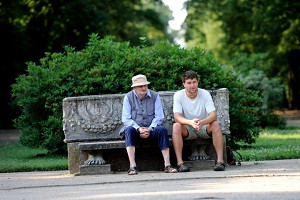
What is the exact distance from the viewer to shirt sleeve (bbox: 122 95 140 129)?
1104 cm

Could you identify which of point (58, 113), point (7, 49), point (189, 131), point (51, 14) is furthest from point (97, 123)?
point (51, 14)

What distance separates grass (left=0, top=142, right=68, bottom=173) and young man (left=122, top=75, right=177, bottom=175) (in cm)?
230

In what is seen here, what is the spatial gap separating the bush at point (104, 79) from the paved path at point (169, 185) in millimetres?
3245

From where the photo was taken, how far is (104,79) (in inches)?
557

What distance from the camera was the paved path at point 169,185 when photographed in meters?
7.68

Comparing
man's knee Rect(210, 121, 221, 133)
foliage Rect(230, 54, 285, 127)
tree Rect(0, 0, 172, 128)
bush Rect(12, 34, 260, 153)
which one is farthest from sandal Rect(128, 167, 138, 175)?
tree Rect(0, 0, 172, 128)

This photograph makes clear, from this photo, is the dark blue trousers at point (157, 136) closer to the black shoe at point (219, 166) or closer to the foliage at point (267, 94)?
the black shoe at point (219, 166)

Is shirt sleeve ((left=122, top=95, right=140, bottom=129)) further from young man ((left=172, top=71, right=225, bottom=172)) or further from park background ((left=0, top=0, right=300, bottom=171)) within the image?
park background ((left=0, top=0, right=300, bottom=171))

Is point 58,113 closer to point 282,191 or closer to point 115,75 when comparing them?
point 115,75

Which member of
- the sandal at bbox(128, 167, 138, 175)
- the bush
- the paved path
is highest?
the bush

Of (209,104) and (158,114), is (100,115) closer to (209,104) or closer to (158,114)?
(158,114)

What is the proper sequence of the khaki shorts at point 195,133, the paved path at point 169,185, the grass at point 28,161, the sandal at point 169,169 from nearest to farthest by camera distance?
the paved path at point 169,185 → the sandal at point 169,169 → the khaki shorts at point 195,133 → the grass at point 28,161

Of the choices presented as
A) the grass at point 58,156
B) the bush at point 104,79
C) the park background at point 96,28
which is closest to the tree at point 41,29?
the park background at point 96,28

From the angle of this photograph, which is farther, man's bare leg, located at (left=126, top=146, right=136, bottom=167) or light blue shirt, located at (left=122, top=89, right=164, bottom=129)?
light blue shirt, located at (left=122, top=89, right=164, bottom=129)
